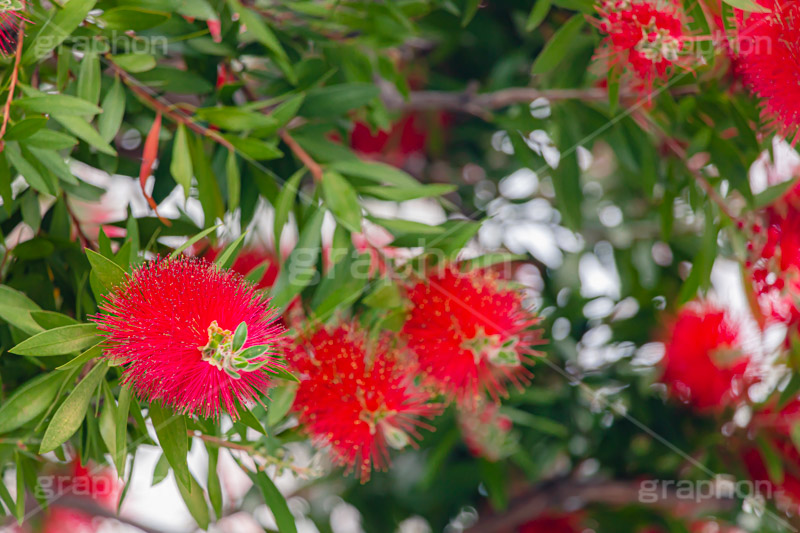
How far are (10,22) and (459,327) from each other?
0.44 metres

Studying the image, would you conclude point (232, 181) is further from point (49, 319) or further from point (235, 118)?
point (49, 319)

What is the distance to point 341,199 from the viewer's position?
0.67 metres

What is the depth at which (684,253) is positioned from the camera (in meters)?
1.10

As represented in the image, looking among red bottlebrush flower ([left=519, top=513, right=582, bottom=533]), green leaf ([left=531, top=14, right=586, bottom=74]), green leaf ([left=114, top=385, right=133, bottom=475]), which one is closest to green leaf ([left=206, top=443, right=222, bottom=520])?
green leaf ([left=114, top=385, right=133, bottom=475])

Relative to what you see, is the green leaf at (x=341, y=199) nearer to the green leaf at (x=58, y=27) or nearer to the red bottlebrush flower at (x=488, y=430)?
the green leaf at (x=58, y=27)

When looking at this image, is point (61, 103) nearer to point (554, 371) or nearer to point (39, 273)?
point (39, 273)

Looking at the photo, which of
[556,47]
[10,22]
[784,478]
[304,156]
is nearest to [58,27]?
[10,22]

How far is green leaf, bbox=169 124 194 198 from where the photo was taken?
63cm

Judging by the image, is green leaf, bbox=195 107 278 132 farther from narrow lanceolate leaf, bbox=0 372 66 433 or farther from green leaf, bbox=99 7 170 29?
narrow lanceolate leaf, bbox=0 372 66 433

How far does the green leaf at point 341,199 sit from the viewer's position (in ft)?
2.14

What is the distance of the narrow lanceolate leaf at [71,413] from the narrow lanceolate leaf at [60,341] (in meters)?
0.02

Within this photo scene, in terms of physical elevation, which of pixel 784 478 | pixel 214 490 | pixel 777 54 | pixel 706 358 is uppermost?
pixel 777 54

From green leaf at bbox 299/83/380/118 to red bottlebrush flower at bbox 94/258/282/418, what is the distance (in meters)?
0.31

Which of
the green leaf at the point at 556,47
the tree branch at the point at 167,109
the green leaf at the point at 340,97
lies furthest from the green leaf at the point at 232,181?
the green leaf at the point at 556,47
